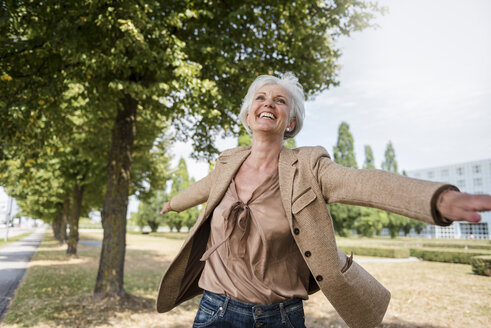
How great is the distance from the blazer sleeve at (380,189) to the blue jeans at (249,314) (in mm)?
712

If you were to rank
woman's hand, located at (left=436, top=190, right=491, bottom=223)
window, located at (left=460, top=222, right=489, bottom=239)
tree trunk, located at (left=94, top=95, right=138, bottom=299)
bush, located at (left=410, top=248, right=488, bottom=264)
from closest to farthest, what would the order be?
1. woman's hand, located at (left=436, top=190, right=491, bottom=223)
2. tree trunk, located at (left=94, top=95, right=138, bottom=299)
3. bush, located at (left=410, top=248, right=488, bottom=264)
4. window, located at (left=460, top=222, right=489, bottom=239)

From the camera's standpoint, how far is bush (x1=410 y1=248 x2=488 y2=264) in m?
18.6

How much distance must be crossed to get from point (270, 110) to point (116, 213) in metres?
7.46

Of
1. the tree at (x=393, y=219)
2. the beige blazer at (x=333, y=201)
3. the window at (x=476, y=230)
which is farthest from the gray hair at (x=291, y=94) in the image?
the window at (x=476, y=230)

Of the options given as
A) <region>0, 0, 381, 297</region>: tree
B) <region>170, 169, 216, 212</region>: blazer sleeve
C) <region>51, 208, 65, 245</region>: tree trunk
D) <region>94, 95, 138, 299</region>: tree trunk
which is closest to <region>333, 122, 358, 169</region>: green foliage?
<region>51, 208, 65, 245</region>: tree trunk

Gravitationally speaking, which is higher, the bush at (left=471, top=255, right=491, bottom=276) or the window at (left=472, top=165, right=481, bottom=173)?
the window at (left=472, top=165, right=481, bottom=173)

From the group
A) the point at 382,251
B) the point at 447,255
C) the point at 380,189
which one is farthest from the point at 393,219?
the point at 380,189

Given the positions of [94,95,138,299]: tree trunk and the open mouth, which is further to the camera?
[94,95,138,299]: tree trunk

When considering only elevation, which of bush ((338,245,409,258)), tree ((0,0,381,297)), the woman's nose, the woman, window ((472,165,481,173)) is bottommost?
bush ((338,245,409,258))

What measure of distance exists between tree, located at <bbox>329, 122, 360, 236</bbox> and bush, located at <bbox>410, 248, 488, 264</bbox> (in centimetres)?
2421

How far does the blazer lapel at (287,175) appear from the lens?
200 centimetres

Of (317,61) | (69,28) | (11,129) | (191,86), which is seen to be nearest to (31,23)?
(69,28)

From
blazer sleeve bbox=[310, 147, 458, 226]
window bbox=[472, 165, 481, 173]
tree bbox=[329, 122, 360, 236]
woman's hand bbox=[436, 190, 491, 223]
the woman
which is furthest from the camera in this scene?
window bbox=[472, 165, 481, 173]

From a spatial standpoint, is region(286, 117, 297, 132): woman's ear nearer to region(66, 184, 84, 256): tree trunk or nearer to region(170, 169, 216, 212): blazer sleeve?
region(170, 169, 216, 212): blazer sleeve
